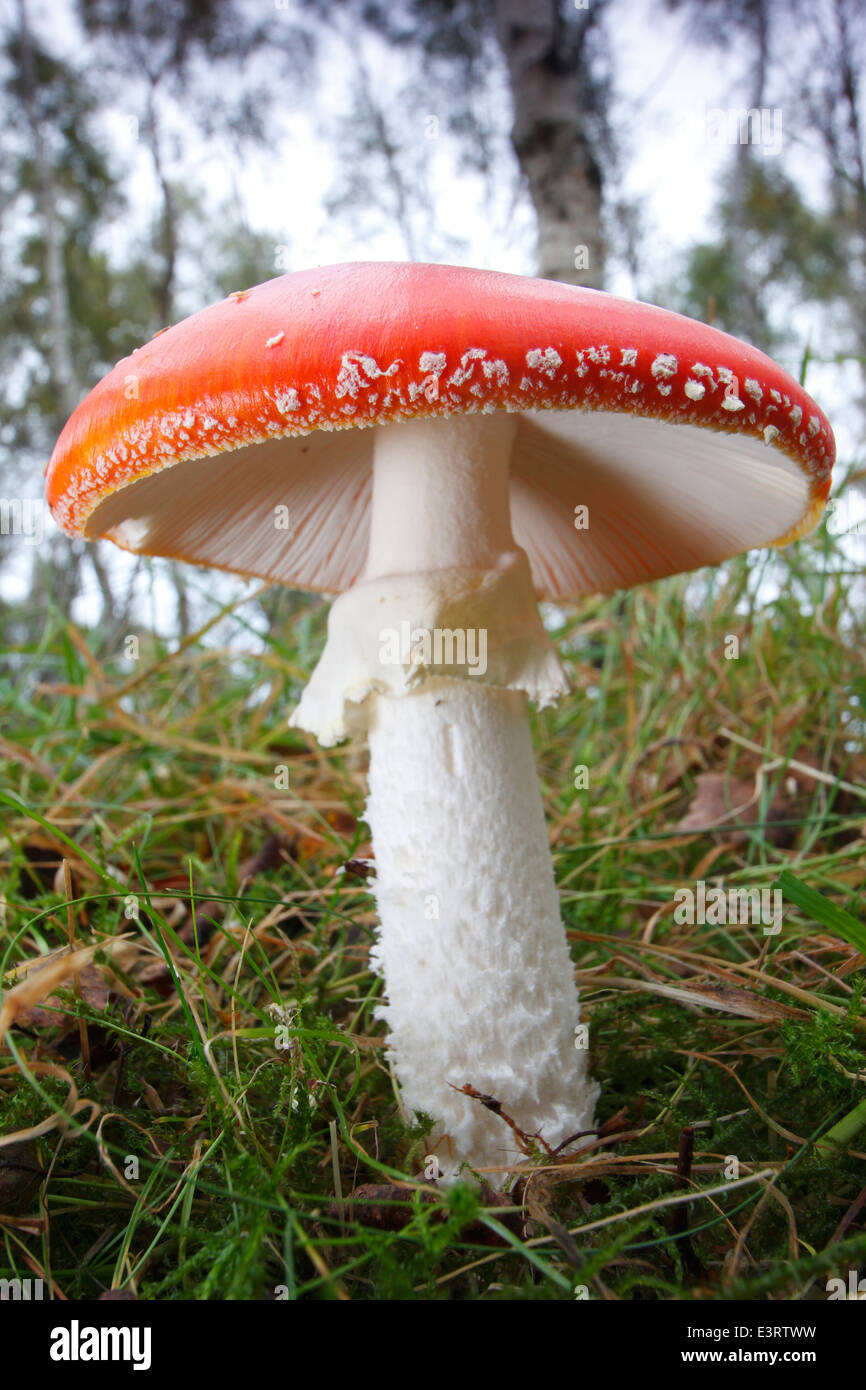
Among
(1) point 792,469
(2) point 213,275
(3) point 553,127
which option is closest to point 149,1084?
(1) point 792,469

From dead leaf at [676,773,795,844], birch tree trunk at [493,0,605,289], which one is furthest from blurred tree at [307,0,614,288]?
dead leaf at [676,773,795,844]

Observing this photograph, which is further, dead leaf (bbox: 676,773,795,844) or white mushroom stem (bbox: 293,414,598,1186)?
dead leaf (bbox: 676,773,795,844)

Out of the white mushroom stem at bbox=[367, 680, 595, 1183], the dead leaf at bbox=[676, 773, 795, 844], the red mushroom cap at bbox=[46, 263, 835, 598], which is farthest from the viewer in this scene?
the dead leaf at bbox=[676, 773, 795, 844]

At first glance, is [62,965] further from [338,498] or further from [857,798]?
[857,798]

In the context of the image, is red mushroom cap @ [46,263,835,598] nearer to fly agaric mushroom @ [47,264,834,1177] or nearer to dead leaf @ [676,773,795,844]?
fly agaric mushroom @ [47,264,834,1177]

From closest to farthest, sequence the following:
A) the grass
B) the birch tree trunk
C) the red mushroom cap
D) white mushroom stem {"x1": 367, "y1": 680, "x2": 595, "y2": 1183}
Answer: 1. the red mushroom cap
2. the grass
3. white mushroom stem {"x1": 367, "y1": 680, "x2": 595, "y2": 1183}
4. the birch tree trunk

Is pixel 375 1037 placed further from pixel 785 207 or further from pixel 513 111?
pixel 785 207

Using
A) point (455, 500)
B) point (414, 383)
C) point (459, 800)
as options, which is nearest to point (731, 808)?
point (459, 800)

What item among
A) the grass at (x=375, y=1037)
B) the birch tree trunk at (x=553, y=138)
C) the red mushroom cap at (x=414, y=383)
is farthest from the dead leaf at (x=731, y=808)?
the birch tree trunk at (x=553, y=138)
